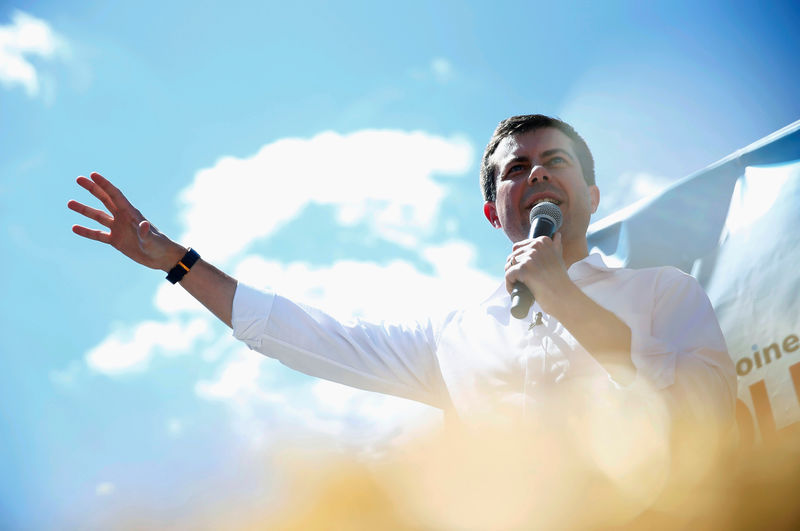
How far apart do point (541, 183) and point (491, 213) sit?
704mm

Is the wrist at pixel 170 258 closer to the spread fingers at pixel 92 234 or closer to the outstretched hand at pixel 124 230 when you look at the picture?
the outstretched hand at pixel 124 230

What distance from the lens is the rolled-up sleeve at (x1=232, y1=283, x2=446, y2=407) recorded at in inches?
131

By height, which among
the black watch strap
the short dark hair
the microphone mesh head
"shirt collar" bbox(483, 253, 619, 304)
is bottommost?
the black watch strap

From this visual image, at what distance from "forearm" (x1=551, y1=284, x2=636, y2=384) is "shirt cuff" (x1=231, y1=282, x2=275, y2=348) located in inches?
59.3

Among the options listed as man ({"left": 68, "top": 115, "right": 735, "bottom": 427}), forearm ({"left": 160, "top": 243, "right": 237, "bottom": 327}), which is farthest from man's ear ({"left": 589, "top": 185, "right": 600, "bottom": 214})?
forearm ({"left": 160, "top": 243, "right": 237, "bottom": 327})

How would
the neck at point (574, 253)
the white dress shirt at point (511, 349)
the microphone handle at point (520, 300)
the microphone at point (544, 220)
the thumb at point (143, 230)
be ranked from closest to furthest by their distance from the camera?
the microphone handle at point (520, 300)
the white dress shirt at point (511, 349)
the microphone at point (544, 220)
the thumb at point (143, 230)
the neck at point (574, 253)

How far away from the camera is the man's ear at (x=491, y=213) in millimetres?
4004

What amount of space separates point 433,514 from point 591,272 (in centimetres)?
184

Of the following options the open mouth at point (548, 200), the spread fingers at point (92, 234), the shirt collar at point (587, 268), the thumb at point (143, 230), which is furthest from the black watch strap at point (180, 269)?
the shirt collar at point (587, 268)

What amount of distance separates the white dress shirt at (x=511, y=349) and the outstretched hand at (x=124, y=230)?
41 centimetres

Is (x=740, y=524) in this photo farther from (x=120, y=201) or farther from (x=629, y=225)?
(x=629, y=225)

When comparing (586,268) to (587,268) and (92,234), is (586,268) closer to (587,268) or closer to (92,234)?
(587,268)

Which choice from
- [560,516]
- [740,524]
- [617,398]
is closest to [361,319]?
[617,398]

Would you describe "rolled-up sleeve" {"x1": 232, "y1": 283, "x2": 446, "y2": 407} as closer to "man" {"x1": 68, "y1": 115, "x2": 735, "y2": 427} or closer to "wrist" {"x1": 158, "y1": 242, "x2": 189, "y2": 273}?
"man" {"x1": 68, "y1": 115, "x2": 735, "y2": 427}
